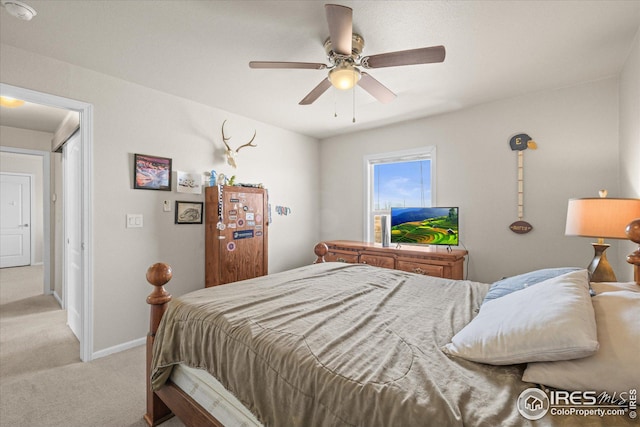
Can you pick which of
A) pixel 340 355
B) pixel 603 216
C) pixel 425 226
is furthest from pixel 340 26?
pixel 425 226

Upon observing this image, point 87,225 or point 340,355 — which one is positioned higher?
point 87,225

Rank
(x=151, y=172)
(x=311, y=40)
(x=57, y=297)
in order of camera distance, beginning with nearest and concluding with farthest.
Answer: (x=311, y=40)
(x=151, y=172)
(x=57, y=297)

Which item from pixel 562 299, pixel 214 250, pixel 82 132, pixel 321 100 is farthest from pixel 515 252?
pixel 82 132

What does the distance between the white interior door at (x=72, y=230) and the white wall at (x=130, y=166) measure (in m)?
0.45

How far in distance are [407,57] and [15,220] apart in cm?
865

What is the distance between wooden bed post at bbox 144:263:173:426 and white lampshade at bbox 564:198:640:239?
275 cm

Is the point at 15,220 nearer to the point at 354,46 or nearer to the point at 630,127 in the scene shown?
the point at 354,46

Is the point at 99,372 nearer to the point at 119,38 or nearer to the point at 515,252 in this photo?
the point at 119,38

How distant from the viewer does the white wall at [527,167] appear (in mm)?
2664

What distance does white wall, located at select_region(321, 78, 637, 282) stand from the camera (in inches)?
105

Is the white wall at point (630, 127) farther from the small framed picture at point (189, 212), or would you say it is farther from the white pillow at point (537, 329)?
the small framed picture at point (189, 212)

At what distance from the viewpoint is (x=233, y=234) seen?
10.6 feet

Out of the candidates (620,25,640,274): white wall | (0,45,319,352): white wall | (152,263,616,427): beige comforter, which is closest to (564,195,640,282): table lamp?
(620,25,640,274): white wall

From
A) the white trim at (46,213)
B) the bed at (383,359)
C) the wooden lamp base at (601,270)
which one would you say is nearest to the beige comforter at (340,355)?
the bed at (383,359)
